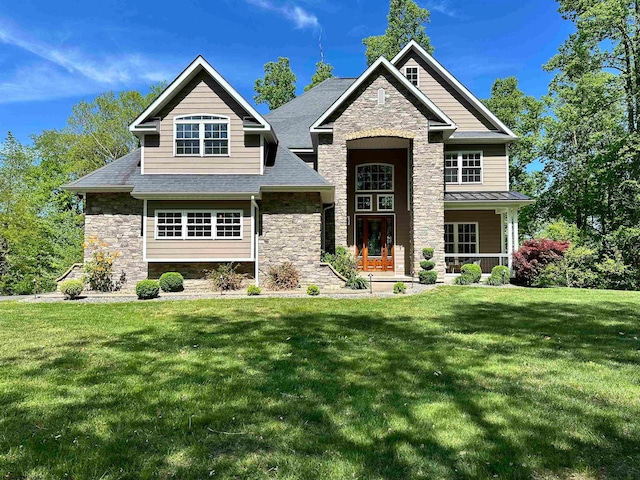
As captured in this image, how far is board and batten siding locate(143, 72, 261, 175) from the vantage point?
14.9 metres

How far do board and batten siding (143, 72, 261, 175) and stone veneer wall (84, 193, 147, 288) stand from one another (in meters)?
1.53

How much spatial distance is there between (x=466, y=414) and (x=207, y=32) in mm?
22897

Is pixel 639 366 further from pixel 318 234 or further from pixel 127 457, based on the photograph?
pixel 318 234

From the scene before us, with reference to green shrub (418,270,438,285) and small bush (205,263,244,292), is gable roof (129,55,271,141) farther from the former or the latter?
green shrub (418,270,438,285)

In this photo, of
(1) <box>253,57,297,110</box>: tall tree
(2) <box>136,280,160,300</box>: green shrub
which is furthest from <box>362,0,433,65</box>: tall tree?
(2) <box>136,280,160,300</box>: green shrub

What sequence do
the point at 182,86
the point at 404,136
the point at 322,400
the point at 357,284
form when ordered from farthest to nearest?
the point at 404,136, the point at 182,86, the point at 357,284, the point at 322,400

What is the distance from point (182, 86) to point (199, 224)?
5.32m

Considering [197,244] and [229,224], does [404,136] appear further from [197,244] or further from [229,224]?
[197,244]

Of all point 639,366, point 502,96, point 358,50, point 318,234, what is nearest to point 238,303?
point 318,234

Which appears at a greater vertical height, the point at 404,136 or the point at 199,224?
the point at 404,136

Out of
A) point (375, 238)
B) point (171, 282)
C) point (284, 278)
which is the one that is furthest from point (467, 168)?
point (171, 282)

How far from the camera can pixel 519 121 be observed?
2852 centimetres

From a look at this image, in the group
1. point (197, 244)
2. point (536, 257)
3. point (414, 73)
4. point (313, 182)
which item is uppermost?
point (414, 73)

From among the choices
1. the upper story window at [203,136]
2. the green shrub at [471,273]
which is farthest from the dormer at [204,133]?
the green shrub at [471,273]
